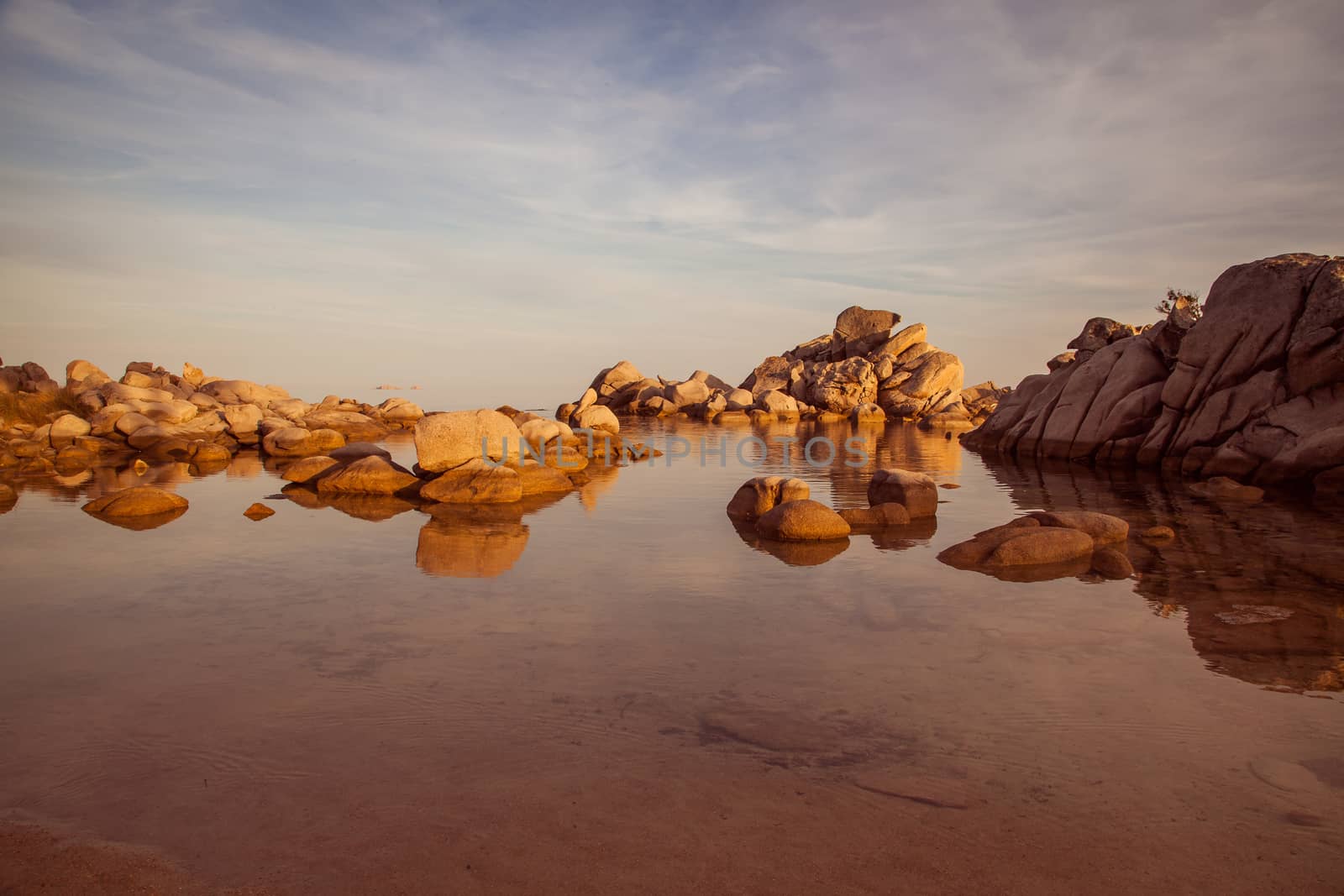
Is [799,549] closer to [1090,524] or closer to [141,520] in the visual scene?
[1090,524]

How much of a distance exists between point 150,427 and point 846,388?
48290 millimetres

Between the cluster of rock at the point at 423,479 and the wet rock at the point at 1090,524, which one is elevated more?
the wet rock at the point at 1090,524

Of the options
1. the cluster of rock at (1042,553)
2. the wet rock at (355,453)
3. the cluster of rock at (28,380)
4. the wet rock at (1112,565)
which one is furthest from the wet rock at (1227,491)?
the cluster of rock at (28,380)

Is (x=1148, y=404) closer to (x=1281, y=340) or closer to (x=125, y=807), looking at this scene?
(x=1281, y=340)

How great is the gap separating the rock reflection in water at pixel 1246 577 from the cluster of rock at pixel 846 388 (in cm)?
3791

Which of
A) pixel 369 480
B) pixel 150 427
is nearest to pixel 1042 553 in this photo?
pixel 369 480

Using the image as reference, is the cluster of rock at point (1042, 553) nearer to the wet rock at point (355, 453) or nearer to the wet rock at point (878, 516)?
the wet rock at point (878, 516)

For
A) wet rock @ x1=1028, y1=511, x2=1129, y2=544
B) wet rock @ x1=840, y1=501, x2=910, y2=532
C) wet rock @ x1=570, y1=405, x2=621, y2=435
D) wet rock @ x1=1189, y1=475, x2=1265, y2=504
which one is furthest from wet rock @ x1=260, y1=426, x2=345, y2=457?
wet rock @ x1=1189, y1=475, x2=1265, y2=504

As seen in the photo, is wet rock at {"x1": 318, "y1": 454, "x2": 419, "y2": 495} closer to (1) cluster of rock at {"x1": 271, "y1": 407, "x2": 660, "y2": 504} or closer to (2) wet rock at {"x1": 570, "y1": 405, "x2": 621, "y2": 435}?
(1) cluster of rock at {"x1": 271, "y1": 407, "x2": 660, "y2": 504}

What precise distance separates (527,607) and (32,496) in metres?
15.7

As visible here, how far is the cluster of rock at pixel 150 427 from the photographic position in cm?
2708

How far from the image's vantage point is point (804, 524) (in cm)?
1384

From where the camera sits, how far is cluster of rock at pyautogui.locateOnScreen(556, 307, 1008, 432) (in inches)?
2441

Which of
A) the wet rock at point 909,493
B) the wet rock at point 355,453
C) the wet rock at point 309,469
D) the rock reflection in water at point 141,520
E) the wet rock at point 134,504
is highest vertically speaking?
the wet rock at point 909,493
